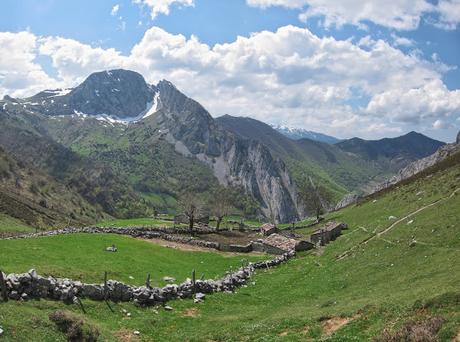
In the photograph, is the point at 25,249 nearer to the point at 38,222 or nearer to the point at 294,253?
the point at 294,253

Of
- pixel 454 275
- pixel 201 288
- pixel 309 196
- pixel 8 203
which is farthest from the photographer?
pixel 309 196

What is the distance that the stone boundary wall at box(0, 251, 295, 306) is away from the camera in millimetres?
31156

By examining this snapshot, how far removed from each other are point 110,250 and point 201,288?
1986 cm

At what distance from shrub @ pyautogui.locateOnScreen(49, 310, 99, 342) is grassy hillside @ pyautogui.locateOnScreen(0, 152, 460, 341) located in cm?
67

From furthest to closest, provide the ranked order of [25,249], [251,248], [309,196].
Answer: [309,196] < [251,248] < [25,249]

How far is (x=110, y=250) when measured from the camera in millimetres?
59875

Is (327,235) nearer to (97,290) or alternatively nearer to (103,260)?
(103,260)

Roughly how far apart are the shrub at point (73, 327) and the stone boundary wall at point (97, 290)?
373cm

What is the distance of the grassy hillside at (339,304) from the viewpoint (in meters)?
25.2

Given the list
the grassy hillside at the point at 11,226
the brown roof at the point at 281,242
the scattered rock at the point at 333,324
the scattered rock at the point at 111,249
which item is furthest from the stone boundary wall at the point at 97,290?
the grassy hillside at the point at 11,226

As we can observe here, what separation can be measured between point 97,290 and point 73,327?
814 cm

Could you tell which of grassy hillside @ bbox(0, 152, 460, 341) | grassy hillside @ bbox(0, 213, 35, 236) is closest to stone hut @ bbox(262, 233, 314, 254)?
grassy hillside @ bbox(0, 152, 460, 341)

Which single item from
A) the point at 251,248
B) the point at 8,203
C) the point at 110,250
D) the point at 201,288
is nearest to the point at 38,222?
the point at 8,203

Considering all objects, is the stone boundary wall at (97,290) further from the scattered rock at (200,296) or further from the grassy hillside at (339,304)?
the grassy hillside at (339,304)
